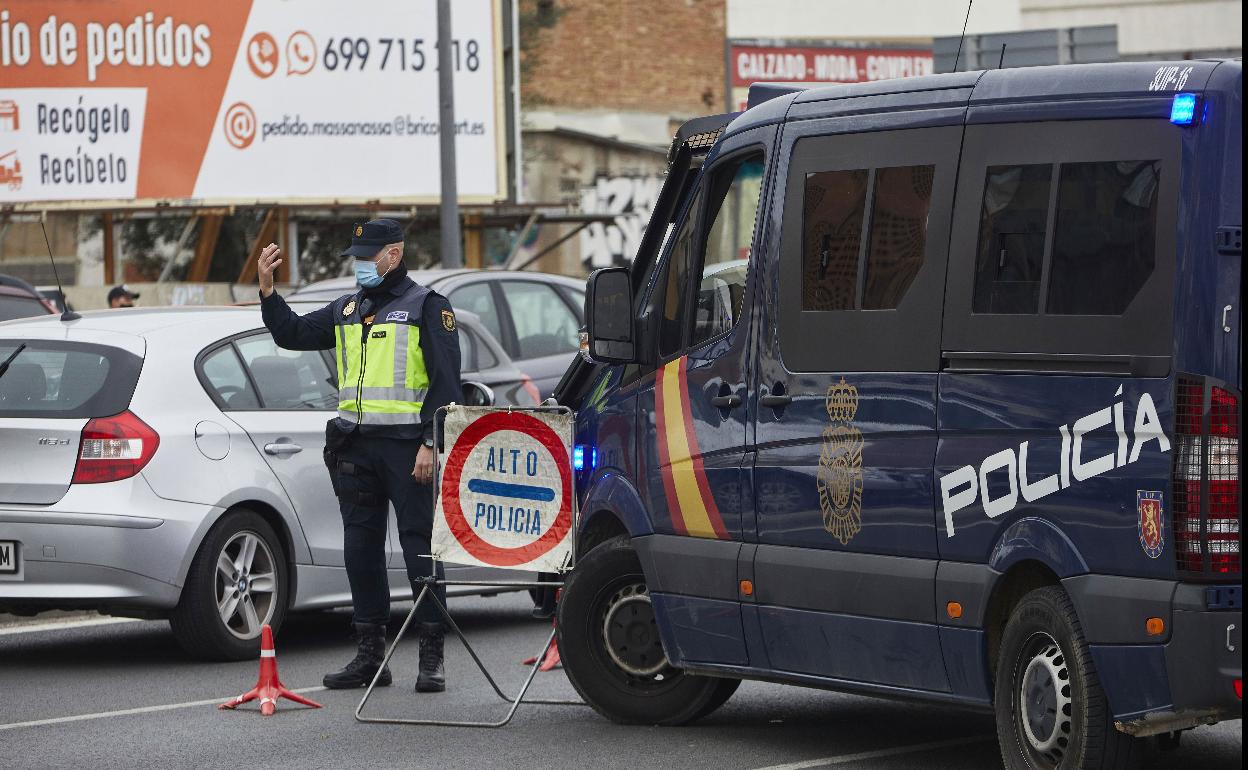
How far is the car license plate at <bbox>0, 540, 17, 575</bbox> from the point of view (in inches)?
376

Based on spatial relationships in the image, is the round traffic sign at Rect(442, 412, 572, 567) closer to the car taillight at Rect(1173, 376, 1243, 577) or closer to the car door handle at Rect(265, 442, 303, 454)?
the car door handle at Rect(265, 442, 303, 454)

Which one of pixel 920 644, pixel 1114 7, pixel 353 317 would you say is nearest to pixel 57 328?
pixel 353 317

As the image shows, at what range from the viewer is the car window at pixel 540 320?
15.1m

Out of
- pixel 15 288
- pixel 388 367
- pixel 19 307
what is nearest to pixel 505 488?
pixel 388 367

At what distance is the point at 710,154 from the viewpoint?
7.95 meters

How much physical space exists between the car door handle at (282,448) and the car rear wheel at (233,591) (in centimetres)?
31

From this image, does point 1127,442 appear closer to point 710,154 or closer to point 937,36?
point 710,154

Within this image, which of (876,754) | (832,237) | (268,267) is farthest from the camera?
(268,267)

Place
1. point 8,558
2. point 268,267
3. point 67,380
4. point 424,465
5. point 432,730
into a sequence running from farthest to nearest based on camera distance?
1. point 67,380
2. point 8,558
3. point 268,267
4. point 424,465
5. point 432,730

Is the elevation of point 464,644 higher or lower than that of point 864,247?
lower

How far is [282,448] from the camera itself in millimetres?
10219

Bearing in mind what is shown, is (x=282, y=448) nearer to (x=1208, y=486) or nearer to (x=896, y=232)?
(x=896, y=232)

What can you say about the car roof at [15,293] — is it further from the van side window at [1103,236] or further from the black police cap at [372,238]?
the van side window at [1103,236]

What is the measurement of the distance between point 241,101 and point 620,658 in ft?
73.4
